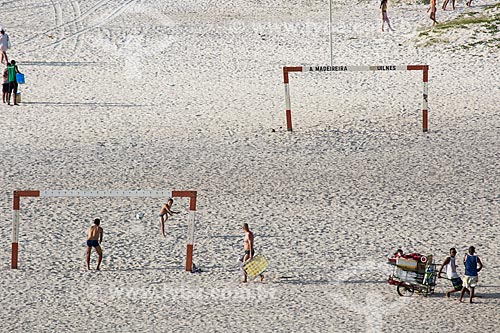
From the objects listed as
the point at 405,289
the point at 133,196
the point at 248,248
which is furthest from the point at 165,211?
the point at 405,289

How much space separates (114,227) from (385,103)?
1028 centimetres

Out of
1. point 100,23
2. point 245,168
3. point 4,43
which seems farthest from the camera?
point 100,23

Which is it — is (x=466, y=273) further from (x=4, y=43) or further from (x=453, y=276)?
(x=4, y=43)

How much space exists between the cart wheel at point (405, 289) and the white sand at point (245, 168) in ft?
0.76

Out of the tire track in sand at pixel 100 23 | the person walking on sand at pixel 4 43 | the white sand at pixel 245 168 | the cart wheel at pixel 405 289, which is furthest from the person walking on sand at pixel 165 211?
the tire track in sand at pixel 100 23

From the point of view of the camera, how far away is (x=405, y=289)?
16.9 m

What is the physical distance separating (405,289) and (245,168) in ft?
22.7

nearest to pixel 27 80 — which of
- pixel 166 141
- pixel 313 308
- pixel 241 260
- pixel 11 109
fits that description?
pixel 11 109

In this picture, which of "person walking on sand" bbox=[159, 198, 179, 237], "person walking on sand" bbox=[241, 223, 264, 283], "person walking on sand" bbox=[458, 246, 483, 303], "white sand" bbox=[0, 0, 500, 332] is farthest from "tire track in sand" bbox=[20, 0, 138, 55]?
"person walking on sand" bbox=[458, 246, 483, 303]

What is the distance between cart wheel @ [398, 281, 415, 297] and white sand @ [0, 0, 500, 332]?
0.76ft

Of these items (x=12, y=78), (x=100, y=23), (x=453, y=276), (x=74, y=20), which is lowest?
(x=453, y=276)

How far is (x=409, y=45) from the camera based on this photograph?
110ft

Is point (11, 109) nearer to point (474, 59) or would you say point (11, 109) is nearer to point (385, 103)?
point (385, 103)

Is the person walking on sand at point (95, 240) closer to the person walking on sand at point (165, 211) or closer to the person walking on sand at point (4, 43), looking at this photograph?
the person walking on sand at point (165, 211)
